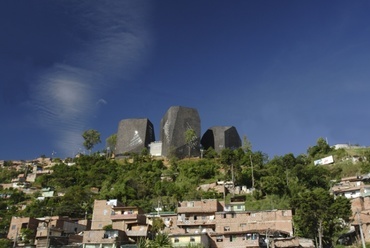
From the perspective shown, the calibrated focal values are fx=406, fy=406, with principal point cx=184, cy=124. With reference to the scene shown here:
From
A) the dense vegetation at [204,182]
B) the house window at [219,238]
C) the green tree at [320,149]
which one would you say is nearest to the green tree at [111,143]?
the dense vegetation at [204,182]

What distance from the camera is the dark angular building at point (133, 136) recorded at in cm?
11869

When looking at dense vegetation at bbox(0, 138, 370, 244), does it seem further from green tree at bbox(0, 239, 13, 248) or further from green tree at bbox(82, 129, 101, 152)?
green tree at bbox(82, 129, 101, 152)

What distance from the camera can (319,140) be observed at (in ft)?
337

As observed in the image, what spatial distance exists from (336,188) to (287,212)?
22.2 meters

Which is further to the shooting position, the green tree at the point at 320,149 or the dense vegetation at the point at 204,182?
the green tree at the point at 320,149

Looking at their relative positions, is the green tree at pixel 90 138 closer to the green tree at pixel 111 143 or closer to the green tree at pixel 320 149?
the green tree at pixel 111 143

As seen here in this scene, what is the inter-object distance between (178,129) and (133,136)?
15.1 metres

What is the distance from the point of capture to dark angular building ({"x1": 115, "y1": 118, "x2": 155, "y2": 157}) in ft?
389

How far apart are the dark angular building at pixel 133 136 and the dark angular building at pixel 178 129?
19.3ft

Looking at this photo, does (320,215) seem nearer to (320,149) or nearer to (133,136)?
(320,149)

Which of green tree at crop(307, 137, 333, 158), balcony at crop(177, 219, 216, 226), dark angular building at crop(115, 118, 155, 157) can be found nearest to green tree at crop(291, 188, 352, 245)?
balcony at crop(177, 219, 216, 226)

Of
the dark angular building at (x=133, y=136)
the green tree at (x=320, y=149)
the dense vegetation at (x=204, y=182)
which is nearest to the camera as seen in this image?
the dense vegetation at (x=204, y=182)

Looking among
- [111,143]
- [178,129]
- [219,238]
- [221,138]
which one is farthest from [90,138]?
[219,238]

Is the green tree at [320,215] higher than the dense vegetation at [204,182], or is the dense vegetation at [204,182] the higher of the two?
the dense vegetation at [204,182]
